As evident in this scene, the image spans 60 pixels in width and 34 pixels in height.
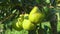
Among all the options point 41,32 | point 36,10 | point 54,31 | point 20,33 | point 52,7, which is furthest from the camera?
point 20,33

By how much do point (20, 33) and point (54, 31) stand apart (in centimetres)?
116

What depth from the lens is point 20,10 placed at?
104cm

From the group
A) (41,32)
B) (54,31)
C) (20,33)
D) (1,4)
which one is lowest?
(20,33)

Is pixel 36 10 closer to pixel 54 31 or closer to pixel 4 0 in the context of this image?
pixel 4 0

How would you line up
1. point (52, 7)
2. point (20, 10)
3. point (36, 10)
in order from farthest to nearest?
point (20, 10)
point (52, 7)
point (36, 10)

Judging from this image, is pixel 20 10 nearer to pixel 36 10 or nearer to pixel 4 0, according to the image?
pixel 4 0

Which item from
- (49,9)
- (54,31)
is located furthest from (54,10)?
(54,31)

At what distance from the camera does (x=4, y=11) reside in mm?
1129

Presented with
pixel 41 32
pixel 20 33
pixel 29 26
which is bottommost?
pixel 20 33

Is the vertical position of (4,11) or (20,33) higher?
(4,11)

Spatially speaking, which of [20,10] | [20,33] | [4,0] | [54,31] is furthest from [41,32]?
[20,33]

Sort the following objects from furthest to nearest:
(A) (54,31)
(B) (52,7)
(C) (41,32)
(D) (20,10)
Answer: (A) (54,31)
(C) (41,32)
(D) (20,10)
(B) (52,7)

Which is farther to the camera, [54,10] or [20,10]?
[20,10]

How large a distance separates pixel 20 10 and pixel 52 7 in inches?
7.9
